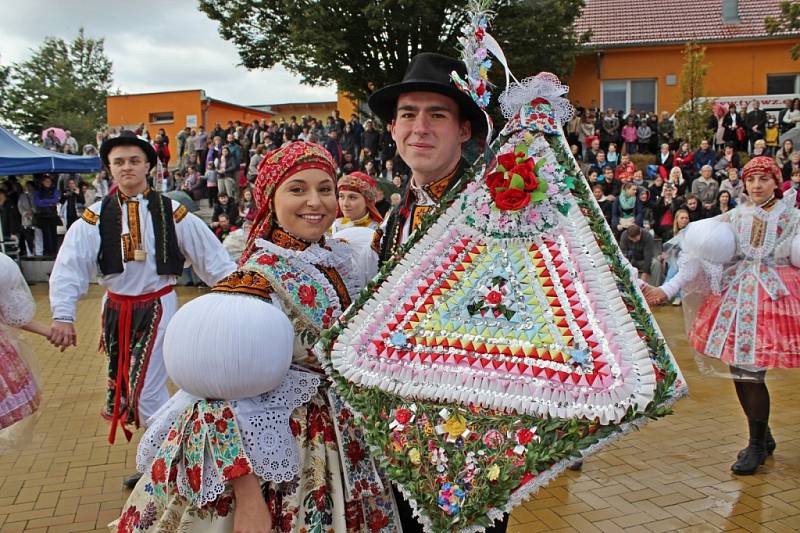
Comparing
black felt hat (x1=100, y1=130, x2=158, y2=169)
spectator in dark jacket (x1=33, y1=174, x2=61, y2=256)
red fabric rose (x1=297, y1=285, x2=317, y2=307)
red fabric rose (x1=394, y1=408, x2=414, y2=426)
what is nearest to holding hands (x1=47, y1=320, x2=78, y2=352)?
black felt hat (x1=100, y1=130, x2=158, y2=169)

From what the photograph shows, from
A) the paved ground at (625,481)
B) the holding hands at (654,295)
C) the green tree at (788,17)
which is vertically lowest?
the paved ground at (625,481)

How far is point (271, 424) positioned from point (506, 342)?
753 mm

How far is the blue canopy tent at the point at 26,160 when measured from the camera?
13773mm

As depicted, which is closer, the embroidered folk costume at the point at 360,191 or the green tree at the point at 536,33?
the embroidered folk costume at the point at 360,191

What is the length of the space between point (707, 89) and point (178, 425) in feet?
79.3

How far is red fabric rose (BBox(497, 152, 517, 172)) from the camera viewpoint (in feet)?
6.31

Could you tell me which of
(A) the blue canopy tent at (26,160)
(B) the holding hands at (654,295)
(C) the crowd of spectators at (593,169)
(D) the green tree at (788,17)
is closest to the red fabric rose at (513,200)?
(B) the holding hands at (654,295)

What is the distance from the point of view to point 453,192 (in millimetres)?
2086

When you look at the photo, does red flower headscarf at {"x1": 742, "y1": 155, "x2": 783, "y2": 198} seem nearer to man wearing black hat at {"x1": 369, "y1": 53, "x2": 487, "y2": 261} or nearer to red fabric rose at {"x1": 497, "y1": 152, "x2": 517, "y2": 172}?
man wearing black hat at {"x1": 369, "y1": 53, "x2": 487, "y2": 261}

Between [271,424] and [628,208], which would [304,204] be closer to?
[271,424]

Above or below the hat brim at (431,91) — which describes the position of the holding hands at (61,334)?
below

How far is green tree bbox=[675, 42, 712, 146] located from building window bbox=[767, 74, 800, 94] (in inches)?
196

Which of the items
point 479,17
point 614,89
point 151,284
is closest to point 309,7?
point 614,89

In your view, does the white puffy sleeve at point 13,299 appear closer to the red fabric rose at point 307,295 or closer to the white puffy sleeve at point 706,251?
the red fabric rose at point 307,295
